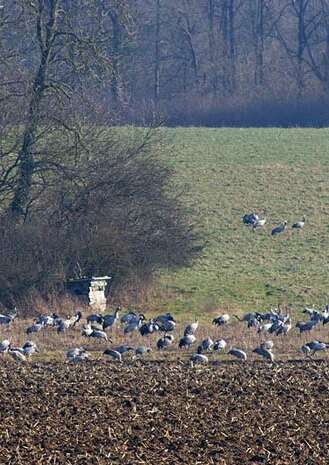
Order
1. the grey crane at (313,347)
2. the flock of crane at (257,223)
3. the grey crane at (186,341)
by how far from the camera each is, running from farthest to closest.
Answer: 1. the flock of crane at (257,223)
2. the grey crane at (186,341)
3. the grey crane at (313,347)

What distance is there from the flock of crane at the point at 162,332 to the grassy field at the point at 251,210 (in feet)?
9.34

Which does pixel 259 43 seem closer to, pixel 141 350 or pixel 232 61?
pixel 232 61

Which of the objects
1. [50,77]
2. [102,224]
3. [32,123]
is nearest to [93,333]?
[102,224]

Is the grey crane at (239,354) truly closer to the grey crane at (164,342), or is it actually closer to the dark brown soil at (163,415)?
the dark brown soil at (163,415)

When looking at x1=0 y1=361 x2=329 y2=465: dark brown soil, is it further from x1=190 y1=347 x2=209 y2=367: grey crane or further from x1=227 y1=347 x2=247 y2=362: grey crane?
x1=227 y1=347 x2=247 y2=362: grey crane

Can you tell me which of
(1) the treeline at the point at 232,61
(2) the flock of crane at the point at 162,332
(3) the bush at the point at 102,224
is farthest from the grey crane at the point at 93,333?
(1) the treeline at the point at 232,61

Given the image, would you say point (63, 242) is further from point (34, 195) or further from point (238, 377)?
point (238, 377)

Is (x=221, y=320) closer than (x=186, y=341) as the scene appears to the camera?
No

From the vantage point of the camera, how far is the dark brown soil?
11.6 metres

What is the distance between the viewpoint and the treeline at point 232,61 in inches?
2157

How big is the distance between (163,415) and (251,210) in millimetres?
23709

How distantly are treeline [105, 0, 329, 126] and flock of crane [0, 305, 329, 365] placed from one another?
30.9 m

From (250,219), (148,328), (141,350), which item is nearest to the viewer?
(141,350)

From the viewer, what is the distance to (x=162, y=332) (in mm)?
21531
